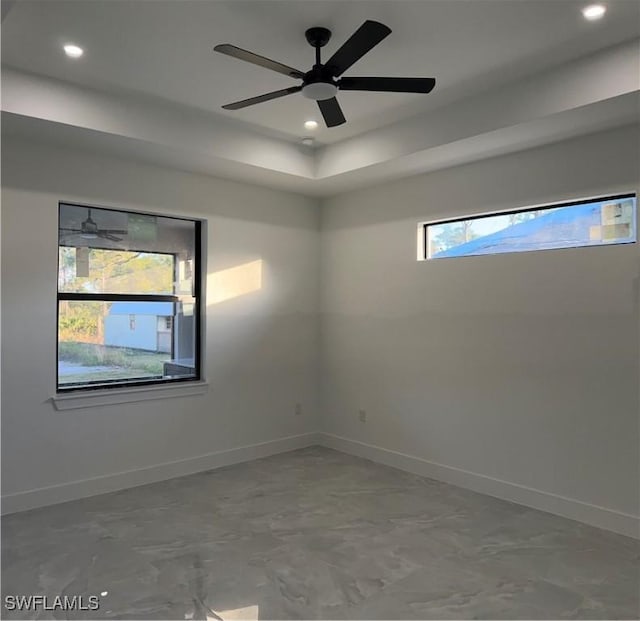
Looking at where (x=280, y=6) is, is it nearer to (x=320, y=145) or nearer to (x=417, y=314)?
(x=320, y=145)

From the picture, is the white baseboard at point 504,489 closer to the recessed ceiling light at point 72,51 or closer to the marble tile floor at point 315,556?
the marble tile floor at point 315,556

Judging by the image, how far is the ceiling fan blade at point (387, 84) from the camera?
2.59 m

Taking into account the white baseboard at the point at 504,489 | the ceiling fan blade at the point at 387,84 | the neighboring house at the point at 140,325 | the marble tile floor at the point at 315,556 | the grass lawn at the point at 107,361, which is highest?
the ceiling fan blade at the point at 387,84

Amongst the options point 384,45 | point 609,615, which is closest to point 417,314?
→ point 384,45

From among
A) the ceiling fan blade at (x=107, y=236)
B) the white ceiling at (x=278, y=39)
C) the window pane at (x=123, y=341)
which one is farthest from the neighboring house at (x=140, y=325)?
the white ceiling at (x=278, y=39)

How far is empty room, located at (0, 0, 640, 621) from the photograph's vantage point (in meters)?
2.66

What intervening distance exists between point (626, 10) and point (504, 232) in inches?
66.5

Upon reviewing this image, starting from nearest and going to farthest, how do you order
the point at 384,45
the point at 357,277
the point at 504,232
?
1. the point at 384,45
2. the point at 504,232
3. the point at 357,277

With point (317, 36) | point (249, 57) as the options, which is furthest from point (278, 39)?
point (249, 57)

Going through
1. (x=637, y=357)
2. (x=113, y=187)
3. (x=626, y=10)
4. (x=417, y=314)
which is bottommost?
(x=637, y=357)

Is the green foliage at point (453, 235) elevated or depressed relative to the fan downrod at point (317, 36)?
depressed

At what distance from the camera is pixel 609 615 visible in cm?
243

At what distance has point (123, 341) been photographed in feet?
13.8

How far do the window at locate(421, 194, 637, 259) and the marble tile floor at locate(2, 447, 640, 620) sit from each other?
1.87m
